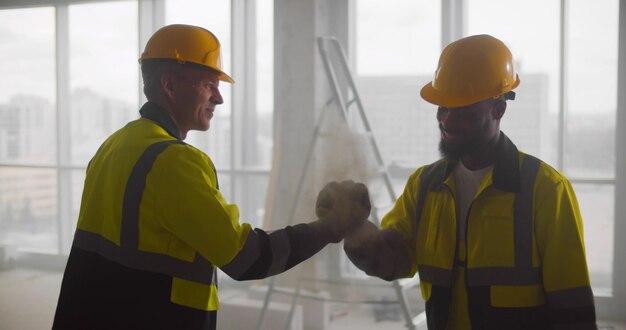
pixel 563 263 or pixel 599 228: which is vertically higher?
pixel 563 263

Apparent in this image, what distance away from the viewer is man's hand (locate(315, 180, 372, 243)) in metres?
1.67

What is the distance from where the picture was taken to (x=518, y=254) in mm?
1484

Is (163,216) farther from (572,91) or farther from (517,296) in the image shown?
(572,91)

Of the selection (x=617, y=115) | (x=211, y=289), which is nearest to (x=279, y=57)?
(x=617, y=115)

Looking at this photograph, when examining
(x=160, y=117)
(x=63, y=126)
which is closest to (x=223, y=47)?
(x=63, y=126)

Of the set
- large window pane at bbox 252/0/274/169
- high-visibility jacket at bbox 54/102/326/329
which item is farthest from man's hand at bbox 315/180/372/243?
large window pane at bbox 252/0/274/169

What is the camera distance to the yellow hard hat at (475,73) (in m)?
1.59

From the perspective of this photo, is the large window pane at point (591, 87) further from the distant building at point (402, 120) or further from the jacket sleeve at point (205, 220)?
the jacket sleeve at point (205, 220)

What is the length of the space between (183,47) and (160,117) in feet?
0.74

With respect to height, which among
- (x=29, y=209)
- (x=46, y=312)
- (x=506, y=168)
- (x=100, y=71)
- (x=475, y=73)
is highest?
(x=100, y=71)

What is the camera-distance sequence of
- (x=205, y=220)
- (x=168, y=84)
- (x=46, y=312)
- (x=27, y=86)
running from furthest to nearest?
(x=27, y=86)
(x=46, y=312)
(x=168, y=84)
(x=205, y=220)

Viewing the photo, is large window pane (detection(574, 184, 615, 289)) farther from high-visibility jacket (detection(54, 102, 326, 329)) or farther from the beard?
high-visibility jacket (detection(54, 102, 326, 329))

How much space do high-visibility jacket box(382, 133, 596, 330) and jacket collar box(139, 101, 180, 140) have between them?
31.3 inches

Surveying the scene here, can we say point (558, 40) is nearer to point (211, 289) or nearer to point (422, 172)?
point (422, 172)
